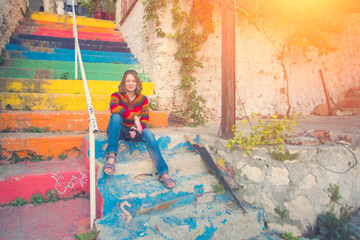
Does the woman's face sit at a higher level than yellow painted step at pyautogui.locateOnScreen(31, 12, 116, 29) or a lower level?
lower

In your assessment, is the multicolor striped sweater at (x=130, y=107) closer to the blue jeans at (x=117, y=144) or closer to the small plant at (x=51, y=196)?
the blue jeans at (x=117, y=144)

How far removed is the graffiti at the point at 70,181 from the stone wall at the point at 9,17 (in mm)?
3277

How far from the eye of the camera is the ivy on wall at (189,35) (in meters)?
4.03

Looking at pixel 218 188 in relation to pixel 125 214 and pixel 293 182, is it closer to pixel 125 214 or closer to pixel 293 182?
pixel 293 182

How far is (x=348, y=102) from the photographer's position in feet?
20.2

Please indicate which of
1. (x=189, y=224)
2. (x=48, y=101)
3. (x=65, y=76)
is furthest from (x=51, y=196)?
(x=65, y=76)

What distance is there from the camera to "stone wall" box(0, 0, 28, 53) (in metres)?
4.28

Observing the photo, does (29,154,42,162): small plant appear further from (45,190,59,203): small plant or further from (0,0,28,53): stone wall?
(0,0,28,53): stone wall

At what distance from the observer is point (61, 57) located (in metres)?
4.57

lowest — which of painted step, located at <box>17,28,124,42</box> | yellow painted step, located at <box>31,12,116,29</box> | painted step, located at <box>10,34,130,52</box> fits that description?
painted step, located at <box>10,34,130,52</box>

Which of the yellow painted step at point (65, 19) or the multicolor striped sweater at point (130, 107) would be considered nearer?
the multicolor striped sweater at point (130, 107)

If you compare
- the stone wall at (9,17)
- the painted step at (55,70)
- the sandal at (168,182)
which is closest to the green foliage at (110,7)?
the stone wall at (9,17)

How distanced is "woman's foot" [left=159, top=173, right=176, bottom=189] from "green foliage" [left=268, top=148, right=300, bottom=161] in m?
1.00

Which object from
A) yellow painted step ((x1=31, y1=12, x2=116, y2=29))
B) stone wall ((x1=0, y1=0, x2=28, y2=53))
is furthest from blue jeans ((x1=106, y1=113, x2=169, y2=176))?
yellow painted step ((x1=31, y1=12, x2=116, y2=29))
